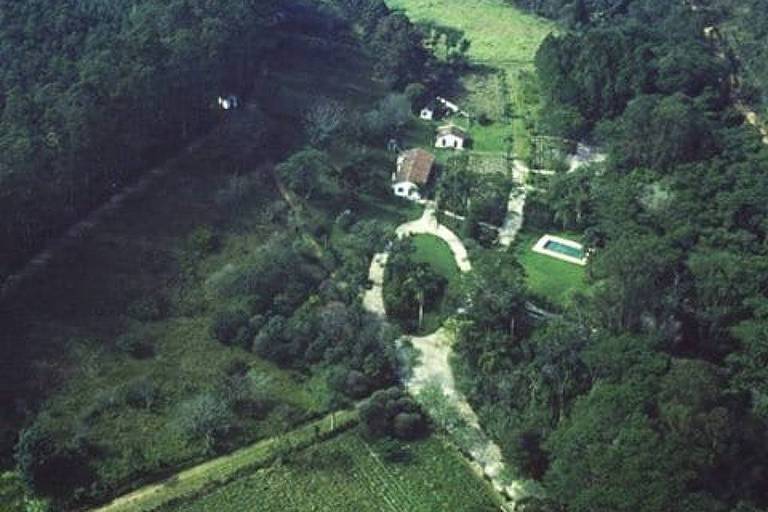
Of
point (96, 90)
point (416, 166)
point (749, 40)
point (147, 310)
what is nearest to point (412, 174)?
point (416, 166)

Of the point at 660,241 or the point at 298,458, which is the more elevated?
the point at 660,241

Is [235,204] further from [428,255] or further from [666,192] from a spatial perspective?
[666,192]

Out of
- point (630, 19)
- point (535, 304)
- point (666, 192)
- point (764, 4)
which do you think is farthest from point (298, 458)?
point (764, 4)

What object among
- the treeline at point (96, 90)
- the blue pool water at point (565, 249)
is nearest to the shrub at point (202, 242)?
the treeline at point (96, 90)

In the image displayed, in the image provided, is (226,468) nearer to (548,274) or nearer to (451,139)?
(548,274)

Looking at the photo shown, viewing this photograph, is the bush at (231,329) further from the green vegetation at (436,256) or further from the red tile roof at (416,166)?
the red tile roof at (416,166)

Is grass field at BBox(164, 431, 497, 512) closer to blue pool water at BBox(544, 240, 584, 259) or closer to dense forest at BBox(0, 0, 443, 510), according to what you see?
dense forest at BBox(0, 0, 443, 510)
